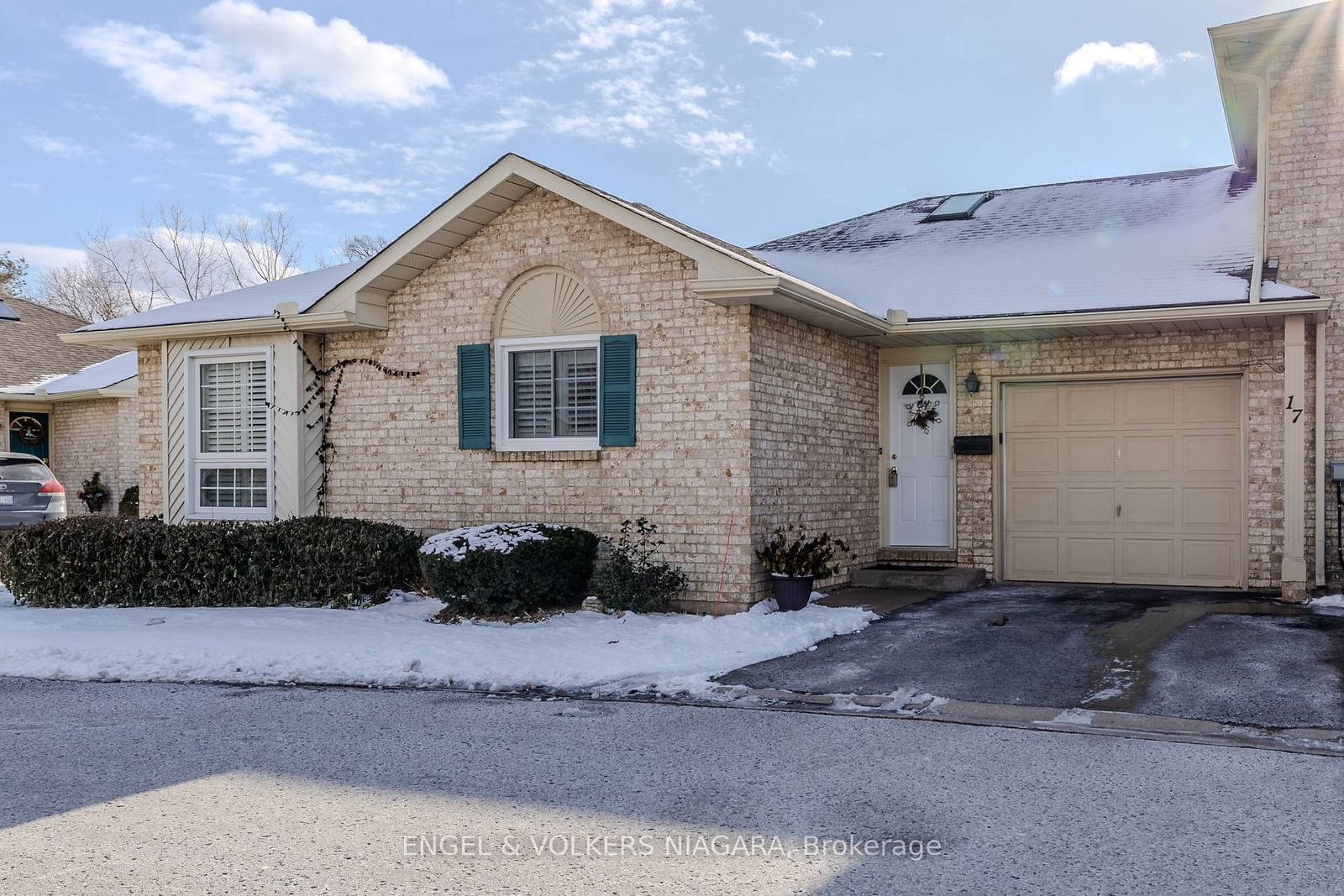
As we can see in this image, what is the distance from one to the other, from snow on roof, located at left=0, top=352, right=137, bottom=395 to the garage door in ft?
53.7

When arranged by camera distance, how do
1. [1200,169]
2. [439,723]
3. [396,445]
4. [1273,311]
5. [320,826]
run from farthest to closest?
[1200,169], [396,445], [1273,311], [439,723], [320,826]

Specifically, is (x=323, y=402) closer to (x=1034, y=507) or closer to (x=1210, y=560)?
(x=1034, y=507)

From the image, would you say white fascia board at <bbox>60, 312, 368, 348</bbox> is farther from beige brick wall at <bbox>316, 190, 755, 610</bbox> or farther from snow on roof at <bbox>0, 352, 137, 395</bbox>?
snow on roof at <bbox>0, 352, 137, 395</bbox>

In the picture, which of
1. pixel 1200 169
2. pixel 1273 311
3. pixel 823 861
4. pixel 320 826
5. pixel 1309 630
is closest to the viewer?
pixel 823 861

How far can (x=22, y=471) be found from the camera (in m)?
14.8

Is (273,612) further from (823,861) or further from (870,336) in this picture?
(823,861)

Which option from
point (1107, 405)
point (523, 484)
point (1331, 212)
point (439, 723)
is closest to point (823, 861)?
point (439, 723)

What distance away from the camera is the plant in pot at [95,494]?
70.3 feet

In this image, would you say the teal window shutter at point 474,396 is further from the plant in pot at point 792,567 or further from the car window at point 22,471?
the car window at point 22,471

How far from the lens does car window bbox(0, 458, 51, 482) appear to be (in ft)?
47.9

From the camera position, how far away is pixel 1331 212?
1106 centimetres

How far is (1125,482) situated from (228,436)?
32.0ft

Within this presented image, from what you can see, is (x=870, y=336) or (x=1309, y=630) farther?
(x=870, y=336)

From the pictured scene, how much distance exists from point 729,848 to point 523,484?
23.2 feet
